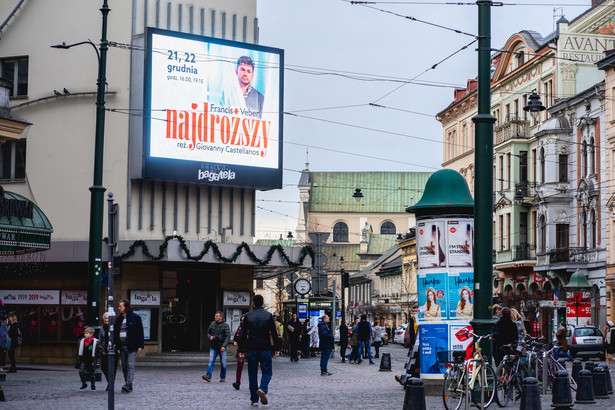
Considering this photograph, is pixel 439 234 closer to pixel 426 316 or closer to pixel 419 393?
pixel 426 316

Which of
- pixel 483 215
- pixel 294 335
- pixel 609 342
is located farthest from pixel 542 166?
pixel 483 215

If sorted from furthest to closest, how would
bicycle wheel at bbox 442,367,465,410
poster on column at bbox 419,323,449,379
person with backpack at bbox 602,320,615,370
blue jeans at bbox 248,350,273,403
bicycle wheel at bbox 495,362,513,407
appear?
person with backpack at bbox 602,320,615,370 → poster on column at bbox 419,323,449,379 → blue jeans at bbox 248,350,273,403 → bicycle wheel at bbox 495,362,513,407 → bicycle wheel at bbox 442,367,465,410

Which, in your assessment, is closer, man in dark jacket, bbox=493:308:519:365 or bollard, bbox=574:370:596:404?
bollard, bbox=574:370:596:404

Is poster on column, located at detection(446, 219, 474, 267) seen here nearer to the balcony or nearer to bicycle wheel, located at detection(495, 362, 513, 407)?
bicycle wheel, located at detection(495, 362, 513, 407)

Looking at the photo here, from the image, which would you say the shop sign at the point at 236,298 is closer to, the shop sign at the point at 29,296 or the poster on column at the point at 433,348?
the shop sign at the point at 29,296

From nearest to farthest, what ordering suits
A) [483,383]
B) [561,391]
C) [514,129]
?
[483,383] → [561,391] → [514,129]

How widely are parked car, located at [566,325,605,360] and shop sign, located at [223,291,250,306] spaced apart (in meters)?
14.6

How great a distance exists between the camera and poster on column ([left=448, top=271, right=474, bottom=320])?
21062 mm

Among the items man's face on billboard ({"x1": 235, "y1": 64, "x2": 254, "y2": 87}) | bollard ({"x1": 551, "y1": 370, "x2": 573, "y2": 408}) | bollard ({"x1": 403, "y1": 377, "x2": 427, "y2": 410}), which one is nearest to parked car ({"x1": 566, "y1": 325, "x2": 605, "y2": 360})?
man's face on billboard ({"x1": 235, "y1": 64, "x2": 254, "y2": 87})

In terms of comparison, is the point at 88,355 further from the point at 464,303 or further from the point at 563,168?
the point at 563,168

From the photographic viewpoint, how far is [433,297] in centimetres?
2128

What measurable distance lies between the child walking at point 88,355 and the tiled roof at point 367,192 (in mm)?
111687

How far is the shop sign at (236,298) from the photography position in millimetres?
37750

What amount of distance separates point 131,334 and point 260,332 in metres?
4.47
